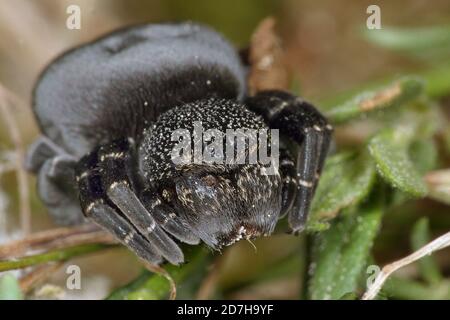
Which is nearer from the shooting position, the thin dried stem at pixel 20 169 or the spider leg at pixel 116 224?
the spider leg at pixel 116 224

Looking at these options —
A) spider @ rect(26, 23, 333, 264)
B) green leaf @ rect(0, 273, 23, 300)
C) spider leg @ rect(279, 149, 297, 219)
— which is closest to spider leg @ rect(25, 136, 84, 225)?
spider @ rect(26, 23, 333, 264)

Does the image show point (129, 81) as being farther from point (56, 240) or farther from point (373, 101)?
point (373, 101)

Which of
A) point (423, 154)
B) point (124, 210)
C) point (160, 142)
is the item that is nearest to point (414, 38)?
point (423, 154)

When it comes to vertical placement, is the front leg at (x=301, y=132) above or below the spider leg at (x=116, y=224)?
above

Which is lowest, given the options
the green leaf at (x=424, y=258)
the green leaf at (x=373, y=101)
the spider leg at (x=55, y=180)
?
the green leaf at (x=424, y=258)

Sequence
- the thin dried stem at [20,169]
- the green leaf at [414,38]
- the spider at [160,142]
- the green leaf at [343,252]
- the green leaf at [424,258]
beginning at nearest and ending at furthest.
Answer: the spider at [160,142] < the green leaf at [343,252] < the green leaf at [424,258] < the thin dried stem at [20,169] < the green leaf at [414,38]

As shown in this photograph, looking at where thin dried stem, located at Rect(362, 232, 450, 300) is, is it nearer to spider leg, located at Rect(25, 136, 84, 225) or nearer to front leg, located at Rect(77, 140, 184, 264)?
front leg, located at Rect(77, 140, 184, 264)

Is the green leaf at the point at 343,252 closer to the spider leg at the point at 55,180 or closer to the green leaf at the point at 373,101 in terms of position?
the green leaf at the point at 373,101

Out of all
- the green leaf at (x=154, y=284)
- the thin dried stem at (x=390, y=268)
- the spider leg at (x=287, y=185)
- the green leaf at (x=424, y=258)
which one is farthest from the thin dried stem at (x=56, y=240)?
the green leaf at (x=424, y=258)
